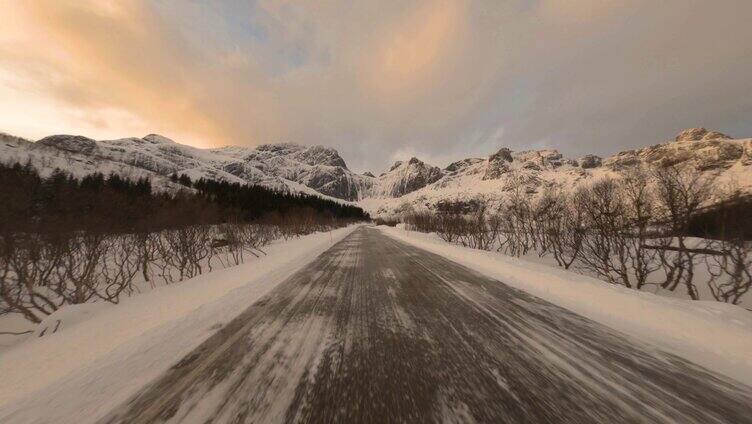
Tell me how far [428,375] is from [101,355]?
12.8ft

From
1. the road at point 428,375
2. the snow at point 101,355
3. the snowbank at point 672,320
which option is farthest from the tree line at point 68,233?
the snowbank at point 672,320

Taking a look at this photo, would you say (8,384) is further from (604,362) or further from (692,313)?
(692,313)

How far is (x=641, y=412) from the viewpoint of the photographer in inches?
85.8

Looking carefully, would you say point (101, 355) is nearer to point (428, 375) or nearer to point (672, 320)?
point (428, 375)

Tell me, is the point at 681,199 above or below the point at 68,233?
above

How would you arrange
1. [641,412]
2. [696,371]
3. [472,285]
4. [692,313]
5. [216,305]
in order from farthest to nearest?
[472,285], [216,305], [692,313], [696,371], [641,412]

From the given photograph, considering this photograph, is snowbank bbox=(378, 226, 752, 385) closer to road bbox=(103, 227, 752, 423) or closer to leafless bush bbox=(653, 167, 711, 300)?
road bbox=(103, 227, 752, 423)

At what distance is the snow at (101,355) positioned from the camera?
7.56 feet

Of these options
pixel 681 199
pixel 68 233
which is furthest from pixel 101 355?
pixel 681 199

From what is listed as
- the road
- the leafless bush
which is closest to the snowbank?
the road

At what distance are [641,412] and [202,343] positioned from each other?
461 cm

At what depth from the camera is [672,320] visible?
430 cm

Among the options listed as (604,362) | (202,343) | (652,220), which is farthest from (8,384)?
(652,220)

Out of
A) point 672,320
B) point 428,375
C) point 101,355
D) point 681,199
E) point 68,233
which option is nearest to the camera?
point 428,375
